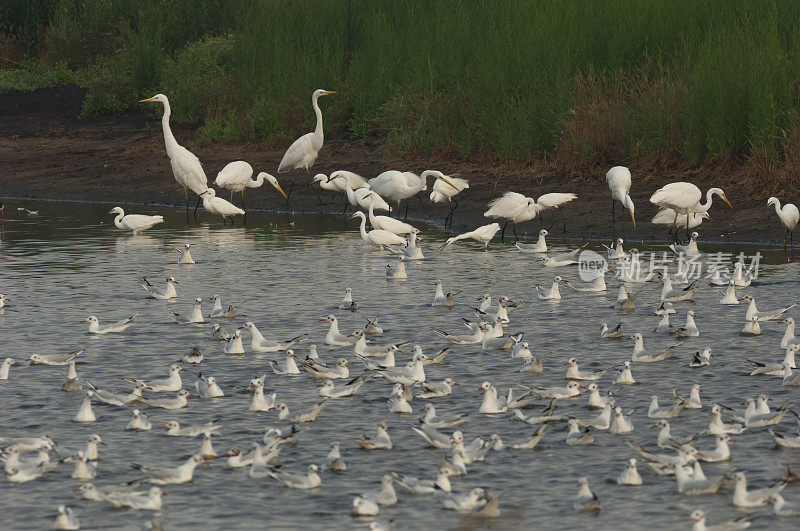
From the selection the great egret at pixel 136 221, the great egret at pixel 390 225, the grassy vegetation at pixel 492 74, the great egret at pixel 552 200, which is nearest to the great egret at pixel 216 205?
the great egret at pixel 136 221

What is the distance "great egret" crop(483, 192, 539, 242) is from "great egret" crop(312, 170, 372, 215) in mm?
4077

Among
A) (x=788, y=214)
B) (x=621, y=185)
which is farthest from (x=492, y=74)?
(x=788, y=214)

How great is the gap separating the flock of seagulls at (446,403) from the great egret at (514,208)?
14.0 feet

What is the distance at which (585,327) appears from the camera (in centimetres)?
1703

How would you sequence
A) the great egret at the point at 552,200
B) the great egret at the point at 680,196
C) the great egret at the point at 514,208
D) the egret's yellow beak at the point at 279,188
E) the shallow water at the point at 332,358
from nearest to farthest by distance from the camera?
the shallow water at the point at 332,358, the great egret at the point at 680,196, the great egret at the point at 514,208, the great egret at the point at 552,200, the egret's yellow beak at the point at 279,188

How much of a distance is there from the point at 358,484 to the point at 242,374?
404cm

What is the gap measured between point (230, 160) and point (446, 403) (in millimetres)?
21414

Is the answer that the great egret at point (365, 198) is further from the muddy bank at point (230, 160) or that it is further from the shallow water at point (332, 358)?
the muddy bank at point (230, 160)

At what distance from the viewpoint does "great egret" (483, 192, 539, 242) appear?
80.4 ft

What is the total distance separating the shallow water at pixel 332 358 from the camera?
399 inches

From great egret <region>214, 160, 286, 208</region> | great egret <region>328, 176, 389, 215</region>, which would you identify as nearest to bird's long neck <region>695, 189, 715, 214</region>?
great egret <region>328, 176, 389, 215</region>

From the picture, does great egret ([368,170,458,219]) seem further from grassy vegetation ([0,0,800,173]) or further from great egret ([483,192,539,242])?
grassy vegetation ([0,0,800,173])

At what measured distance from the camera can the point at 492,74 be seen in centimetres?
2984

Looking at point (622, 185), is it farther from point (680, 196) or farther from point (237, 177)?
point (237, 177)
